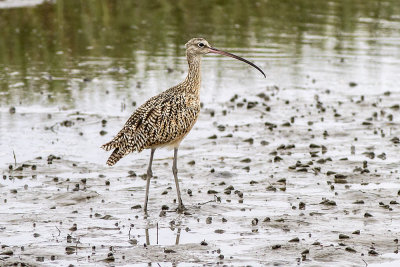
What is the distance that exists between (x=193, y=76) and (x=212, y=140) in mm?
3417

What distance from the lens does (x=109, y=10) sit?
30766 millimetres

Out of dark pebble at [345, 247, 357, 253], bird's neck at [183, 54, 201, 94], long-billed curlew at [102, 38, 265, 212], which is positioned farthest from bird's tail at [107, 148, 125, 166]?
dark pebble at [345, 247, 357, 253]

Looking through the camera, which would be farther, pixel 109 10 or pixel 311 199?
pixel 109 10

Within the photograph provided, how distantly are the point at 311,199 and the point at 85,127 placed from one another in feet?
19.5

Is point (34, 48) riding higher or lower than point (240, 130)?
higher

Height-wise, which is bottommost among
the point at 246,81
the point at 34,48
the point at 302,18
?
the point at 246,81

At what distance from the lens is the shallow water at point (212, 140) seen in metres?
10.5

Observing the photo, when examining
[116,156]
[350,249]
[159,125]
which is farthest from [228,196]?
[350,249]

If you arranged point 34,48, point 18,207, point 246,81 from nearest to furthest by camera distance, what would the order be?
point 18,207 < point 246,81 < point 34,48

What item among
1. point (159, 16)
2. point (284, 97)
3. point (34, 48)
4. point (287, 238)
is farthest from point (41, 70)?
point (287, 238)

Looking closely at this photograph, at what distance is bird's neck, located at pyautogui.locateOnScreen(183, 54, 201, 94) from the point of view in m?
12.6

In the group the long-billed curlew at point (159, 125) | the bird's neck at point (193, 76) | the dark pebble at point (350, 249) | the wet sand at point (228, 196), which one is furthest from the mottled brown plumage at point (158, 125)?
the dark pebble at point (350, 249)

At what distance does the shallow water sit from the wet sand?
3 cm

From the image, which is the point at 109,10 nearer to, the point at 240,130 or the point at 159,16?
the point at 159,16
